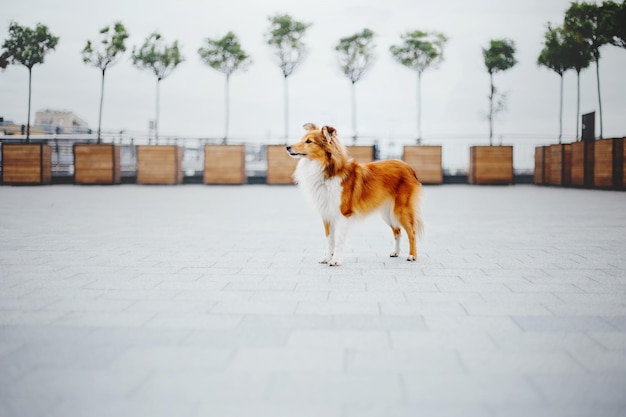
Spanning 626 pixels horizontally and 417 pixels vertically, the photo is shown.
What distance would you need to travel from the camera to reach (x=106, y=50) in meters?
25.1

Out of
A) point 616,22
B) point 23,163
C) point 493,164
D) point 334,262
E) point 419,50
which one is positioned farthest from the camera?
point 419,50

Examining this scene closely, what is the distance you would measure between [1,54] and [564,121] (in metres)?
29.4

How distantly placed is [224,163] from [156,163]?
3.27m

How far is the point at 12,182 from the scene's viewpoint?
22.1 m

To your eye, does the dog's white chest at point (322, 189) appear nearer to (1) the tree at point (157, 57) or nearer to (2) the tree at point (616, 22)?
(2) the tree at point (616, 22)

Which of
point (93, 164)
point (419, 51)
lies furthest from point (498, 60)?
point (93, 164)

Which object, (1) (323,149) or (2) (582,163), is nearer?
(1) (323,149)

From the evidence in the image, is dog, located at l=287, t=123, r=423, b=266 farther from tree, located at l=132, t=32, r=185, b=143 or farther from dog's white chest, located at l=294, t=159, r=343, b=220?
tree, located at l=132, t=32, r=185, b=143

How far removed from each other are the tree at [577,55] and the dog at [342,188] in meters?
22.0

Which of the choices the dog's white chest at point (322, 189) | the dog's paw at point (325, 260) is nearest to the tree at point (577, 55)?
the dog's white chest at point (322, 189)

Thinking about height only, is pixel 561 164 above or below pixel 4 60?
below

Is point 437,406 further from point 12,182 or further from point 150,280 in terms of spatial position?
point 12,182

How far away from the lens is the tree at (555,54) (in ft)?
81.4

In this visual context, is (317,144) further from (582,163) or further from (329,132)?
(582,163)
